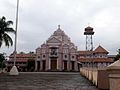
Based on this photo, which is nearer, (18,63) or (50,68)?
(50,68)

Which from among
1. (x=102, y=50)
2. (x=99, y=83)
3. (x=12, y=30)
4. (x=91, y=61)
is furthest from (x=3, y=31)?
(x=102, y=50)

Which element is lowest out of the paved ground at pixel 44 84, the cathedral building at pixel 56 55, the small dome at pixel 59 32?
the paved ground at pixel 44 84

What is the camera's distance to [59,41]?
7544 cm

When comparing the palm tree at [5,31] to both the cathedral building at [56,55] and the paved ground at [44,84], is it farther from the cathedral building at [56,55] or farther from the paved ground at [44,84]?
the cathedral building at [56,55]

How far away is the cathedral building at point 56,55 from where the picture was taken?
2889 inches

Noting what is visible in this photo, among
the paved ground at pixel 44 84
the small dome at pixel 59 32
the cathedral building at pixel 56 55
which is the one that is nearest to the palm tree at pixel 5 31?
the paved ground at pixel 44 84

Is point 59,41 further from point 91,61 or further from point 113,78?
point 113,78

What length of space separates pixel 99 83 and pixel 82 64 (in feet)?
210

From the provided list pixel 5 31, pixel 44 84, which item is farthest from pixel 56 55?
pixel 44 84

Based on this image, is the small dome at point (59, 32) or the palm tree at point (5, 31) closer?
the palm tree at point (5, 31)

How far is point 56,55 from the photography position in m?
73.9

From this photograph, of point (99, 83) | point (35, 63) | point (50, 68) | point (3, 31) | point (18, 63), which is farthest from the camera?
point (18, 63)

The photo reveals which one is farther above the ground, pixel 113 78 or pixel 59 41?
pixel 59 41

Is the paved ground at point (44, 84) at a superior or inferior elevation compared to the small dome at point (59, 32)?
inferior
